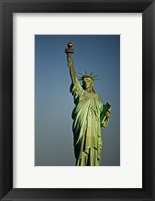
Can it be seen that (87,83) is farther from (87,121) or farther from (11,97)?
(11,97)

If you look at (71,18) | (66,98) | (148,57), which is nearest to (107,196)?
(66,98)

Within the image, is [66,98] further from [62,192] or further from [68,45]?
[62,192]

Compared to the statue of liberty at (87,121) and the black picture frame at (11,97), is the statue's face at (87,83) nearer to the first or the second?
the statue of liberty at (87,121)

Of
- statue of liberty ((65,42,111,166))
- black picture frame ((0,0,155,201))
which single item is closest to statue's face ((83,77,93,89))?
statue of liberty ((65,42,111,166))

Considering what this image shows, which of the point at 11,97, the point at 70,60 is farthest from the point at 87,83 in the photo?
the point at 11,97

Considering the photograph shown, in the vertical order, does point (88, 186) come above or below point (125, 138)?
below
